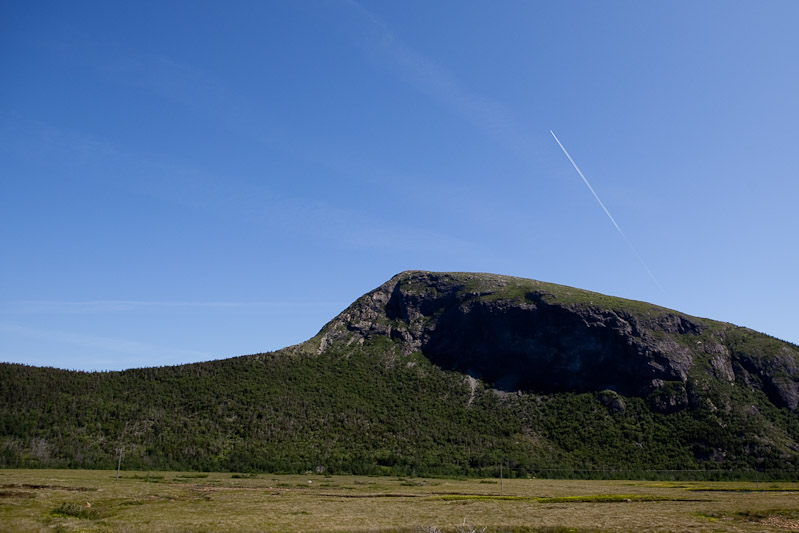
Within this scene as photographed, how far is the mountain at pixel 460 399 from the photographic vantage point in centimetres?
11344

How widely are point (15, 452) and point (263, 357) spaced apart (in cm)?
6951

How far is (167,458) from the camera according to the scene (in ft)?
354

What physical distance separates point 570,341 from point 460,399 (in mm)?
38348

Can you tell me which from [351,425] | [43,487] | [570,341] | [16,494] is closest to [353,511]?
[16,494]

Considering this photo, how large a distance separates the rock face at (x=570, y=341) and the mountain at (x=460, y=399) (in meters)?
0.49

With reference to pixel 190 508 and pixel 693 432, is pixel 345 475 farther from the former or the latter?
pixel 693 432

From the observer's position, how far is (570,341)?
161 m

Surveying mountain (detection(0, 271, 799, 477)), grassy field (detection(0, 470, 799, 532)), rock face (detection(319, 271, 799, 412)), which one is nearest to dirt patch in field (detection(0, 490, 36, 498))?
grassy field (detection(0, 470, 799, 532))

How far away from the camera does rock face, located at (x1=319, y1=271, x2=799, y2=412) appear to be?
147 metres

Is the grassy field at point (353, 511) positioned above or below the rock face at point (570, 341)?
below

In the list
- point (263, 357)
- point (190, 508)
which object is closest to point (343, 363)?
point (263, 357)

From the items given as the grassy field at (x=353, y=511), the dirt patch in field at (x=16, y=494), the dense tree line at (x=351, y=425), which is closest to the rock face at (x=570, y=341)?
the dense tree line at (x=351, y=425)

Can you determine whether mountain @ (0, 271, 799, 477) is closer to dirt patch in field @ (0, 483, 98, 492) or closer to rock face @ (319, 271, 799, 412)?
rock face @ (319, 271, 799, 412)

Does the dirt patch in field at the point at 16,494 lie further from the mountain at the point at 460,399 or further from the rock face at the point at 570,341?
the rock face at the point at 570,341
